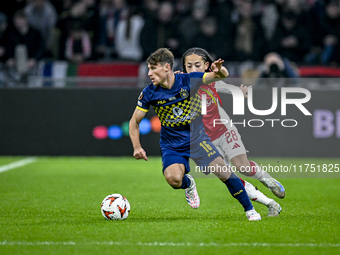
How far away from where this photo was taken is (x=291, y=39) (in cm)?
1233

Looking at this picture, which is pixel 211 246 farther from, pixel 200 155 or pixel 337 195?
pixel 337 195

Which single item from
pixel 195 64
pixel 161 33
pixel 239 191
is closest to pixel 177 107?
pixel 195 64

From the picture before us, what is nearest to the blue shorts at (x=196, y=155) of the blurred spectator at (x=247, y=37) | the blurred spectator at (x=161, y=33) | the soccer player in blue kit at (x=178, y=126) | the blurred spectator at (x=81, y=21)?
the soccer player in blue kit at (x=178, y=126)

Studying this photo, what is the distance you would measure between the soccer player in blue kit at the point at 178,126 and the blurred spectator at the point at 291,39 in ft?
23.9

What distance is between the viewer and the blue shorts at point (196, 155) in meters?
5.34

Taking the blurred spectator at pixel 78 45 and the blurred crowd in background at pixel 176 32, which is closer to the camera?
the blurred crowd in background at pixel 176 32

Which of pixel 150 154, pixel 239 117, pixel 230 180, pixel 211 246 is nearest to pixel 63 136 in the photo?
pixel 150 154

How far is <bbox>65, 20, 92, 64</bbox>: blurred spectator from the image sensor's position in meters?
12.7

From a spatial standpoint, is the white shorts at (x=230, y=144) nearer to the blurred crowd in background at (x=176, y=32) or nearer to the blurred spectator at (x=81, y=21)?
the blurred crowd in background at (x=176, y=32)

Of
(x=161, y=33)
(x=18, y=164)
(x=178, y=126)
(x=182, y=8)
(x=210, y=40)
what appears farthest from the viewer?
(x=182, y=8)

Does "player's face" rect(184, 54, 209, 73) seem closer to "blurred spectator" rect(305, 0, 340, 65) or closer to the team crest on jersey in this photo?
the team crest on jersey

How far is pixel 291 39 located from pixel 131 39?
3.73 m

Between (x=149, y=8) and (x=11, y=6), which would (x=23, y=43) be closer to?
(x=11, y=6)

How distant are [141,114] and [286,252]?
2123 millimetres
